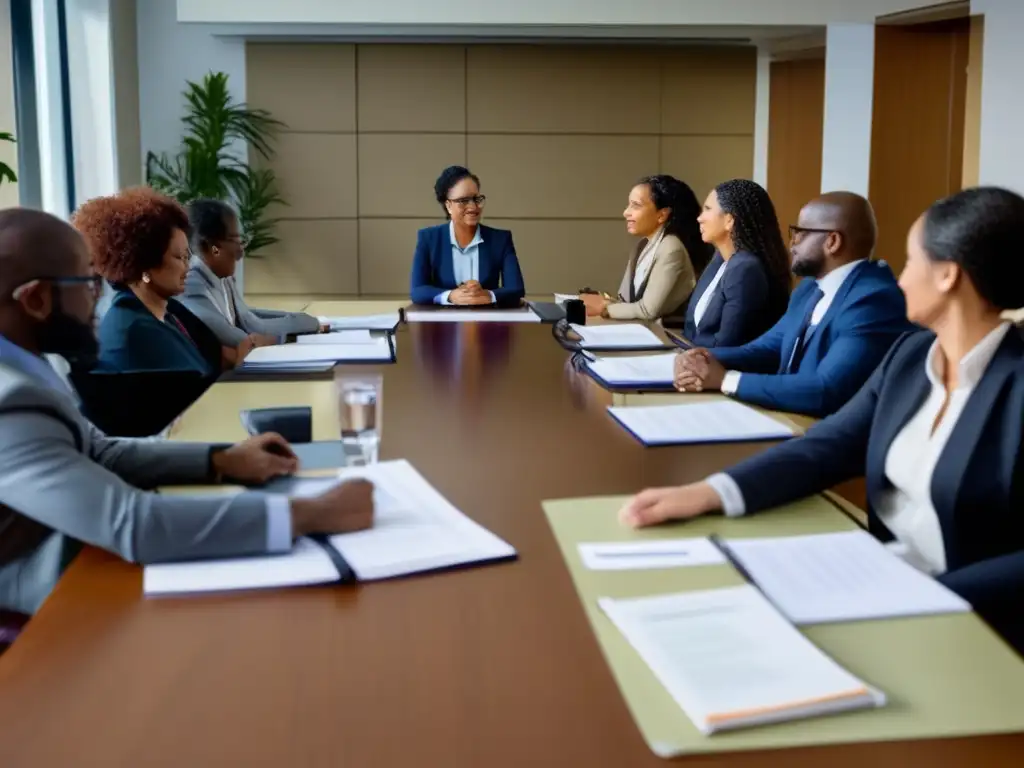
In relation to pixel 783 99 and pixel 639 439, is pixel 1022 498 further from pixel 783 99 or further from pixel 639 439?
pixel 783 99

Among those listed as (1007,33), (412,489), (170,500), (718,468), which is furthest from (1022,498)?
(1007,33)

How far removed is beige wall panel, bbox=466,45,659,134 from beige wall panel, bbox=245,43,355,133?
85cm

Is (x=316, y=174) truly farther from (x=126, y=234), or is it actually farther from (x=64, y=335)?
(x=64, y=335)

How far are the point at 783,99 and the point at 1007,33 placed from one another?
235 cm

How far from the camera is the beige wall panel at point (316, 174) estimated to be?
753cm

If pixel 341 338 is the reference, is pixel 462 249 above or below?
above

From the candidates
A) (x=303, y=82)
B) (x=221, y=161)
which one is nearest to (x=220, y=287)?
(x=221, y=161)

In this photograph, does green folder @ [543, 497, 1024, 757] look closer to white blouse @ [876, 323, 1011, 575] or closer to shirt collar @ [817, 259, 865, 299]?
white blouse @ [876, 323, 1011, 575]

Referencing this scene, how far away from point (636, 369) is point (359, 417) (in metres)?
1.17

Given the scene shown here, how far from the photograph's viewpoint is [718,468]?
6.14 ft

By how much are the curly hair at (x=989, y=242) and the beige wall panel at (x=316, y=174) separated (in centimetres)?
624

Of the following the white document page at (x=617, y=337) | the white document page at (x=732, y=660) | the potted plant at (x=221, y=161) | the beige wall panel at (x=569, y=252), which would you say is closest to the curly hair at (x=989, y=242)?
the white document page at (x=732, y=660)

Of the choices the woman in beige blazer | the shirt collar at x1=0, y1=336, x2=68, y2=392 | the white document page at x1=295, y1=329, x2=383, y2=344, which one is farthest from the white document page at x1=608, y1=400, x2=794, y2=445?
the woman in beige blazer

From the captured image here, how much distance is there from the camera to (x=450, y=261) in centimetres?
502
